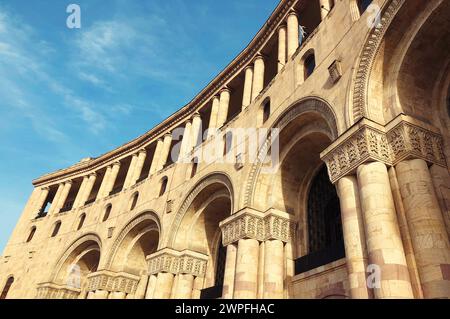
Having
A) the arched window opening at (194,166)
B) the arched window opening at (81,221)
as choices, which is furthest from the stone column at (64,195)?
the arched window opening at (194,166)

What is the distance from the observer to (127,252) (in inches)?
790

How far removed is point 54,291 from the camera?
72.2 ft

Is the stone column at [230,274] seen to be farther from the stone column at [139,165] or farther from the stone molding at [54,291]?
the stone molding at [54,291]

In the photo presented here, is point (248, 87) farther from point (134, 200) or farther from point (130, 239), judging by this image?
point (130, 239)

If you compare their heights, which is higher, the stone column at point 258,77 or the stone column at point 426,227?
the stone column at point 258,77

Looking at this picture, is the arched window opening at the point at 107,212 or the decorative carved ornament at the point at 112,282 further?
the arched window opening at the point at 107,212

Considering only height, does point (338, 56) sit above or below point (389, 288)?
above

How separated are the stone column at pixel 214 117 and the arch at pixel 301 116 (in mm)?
5691

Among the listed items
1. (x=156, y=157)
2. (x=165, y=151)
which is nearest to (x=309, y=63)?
(x=165, y=151)

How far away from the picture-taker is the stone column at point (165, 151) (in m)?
22.3
